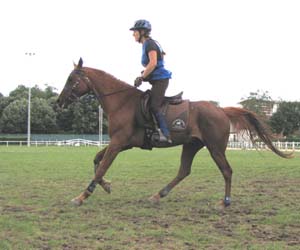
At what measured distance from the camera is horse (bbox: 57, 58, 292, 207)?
31.4 ft

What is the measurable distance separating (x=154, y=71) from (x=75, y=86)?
66.2 inches

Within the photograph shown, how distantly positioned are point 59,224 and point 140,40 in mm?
4182


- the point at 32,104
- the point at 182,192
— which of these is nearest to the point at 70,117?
the point at 32,104

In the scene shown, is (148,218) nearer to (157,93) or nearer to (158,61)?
(157,93)

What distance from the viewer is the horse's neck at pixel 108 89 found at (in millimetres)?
9949

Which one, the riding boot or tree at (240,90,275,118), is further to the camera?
tree at (240,90,275,118)

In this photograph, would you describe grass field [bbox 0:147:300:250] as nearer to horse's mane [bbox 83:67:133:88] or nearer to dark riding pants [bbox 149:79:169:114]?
dark riding pants [bbox 149:79:169:114]

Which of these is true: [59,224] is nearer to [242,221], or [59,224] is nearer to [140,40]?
[242,221]

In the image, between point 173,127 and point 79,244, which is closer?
point 79,244

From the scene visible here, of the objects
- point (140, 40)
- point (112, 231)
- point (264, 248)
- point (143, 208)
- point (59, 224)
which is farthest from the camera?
point (140, 40)

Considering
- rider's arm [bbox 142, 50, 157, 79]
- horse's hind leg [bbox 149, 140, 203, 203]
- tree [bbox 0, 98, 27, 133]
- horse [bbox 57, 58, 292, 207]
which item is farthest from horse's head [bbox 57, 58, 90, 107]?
tree [bbox 0, 98, 27, 133]

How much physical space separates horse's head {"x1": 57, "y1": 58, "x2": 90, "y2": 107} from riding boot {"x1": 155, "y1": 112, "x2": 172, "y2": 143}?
1724 millimetres

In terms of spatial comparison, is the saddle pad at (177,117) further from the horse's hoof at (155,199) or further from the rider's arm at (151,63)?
the horse's hoof at (155,199)

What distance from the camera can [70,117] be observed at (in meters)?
108
